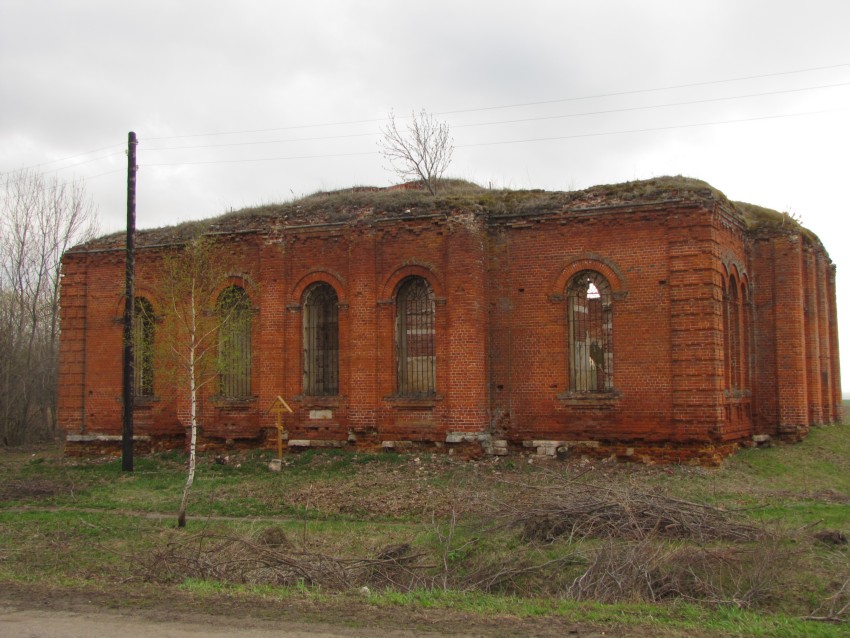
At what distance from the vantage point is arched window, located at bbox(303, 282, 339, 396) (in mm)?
19969

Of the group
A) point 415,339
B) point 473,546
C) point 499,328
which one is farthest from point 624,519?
point 415,339

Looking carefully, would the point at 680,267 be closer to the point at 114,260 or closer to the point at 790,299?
the point at 790,299

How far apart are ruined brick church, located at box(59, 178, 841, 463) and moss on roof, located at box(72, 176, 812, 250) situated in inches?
2.3

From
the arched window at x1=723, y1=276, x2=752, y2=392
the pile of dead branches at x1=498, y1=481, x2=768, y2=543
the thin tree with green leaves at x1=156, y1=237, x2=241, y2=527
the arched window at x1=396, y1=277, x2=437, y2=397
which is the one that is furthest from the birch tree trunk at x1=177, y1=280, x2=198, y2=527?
the arched window at x1=723, y1=276, x2=752, y2=392

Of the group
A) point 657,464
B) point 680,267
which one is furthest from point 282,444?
point 680,267

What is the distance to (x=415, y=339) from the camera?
19141 millimetres

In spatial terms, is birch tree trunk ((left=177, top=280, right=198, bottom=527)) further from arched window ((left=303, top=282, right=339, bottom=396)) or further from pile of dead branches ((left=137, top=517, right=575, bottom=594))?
arched window ((left=303, top=282, right=339, bottom=396))

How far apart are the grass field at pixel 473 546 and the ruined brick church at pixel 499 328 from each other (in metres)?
1.58

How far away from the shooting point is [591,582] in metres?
8.70

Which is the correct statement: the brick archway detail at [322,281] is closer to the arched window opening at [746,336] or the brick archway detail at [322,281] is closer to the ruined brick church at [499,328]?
the ruined brick church at [499,328]

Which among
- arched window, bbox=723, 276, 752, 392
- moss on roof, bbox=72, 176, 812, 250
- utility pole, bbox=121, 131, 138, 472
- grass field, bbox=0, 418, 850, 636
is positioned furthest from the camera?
arched window, bbox=723, 276, 752, 392

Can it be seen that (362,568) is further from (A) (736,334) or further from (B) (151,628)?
(A) (736,334)

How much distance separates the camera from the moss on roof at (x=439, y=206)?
17.9 meters

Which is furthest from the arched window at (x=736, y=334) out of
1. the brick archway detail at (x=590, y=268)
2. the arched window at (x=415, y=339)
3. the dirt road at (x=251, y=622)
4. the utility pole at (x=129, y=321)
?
the utility pole at (x=129, y=321)
